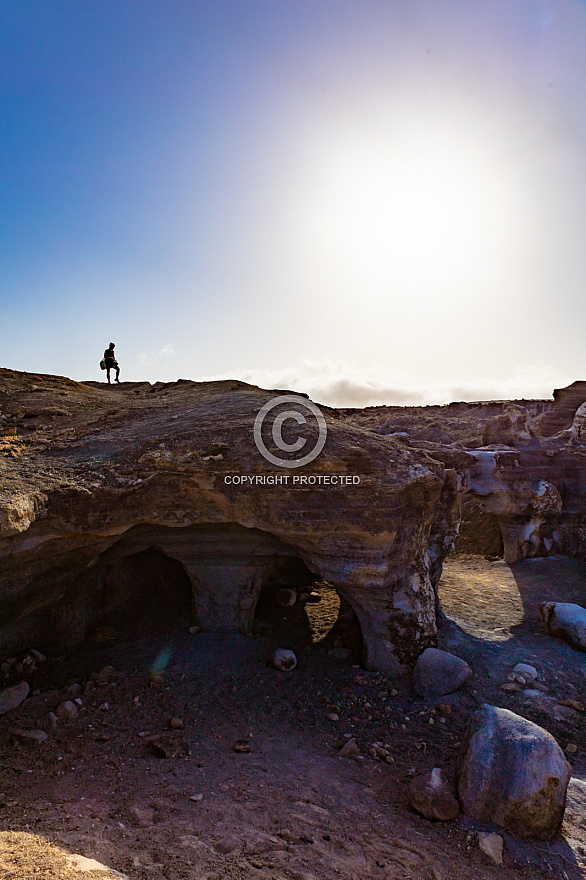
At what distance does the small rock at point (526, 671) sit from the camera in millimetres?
6379

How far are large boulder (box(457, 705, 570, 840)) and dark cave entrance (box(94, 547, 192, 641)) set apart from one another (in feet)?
15.0

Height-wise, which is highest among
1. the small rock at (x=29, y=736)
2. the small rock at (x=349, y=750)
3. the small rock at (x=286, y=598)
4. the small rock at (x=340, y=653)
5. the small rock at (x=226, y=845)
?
the small rock at (x=226, y=845)

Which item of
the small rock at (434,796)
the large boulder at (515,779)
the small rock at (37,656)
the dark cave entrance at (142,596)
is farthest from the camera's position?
the dark cave entrance at (142,596)

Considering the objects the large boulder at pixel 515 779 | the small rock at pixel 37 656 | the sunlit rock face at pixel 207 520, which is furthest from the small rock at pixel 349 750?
the small rock at pixel 37 656

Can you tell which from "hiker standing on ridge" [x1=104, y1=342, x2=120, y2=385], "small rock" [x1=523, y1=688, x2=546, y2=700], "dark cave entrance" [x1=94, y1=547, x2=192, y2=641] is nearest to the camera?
"small rock" [x1=523, y1=688, x2=546, y2=700]

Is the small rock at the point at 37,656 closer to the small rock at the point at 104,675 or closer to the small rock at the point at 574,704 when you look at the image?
the small rock at the point at 104,675

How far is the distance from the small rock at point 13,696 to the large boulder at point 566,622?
8247 mm

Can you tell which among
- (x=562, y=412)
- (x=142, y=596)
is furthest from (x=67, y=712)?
(x=562, y=412)

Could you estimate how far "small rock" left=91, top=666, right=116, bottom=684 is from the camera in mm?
5844

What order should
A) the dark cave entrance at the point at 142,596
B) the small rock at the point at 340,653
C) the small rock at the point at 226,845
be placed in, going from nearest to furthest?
the small rock at the point at 226,845 → the small rock at the point at 340,653 → the dark cave entrance at the point at 142,596

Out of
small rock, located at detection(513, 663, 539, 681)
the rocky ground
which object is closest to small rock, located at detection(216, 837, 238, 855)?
the rocky ground

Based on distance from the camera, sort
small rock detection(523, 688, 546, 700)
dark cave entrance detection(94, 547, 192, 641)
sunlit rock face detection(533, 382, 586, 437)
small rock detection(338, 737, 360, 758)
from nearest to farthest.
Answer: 1. small rock detection(338, 737, 360, 758)
2. small rock detection(523, 688, 546, 700)
3. dark cave entrance detection(94, 547, 192, 641)
4. sunlit rock face detection(533, 382, 586, 437)

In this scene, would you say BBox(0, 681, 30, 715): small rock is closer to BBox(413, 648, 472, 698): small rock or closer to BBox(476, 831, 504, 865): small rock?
BBox(413, 648, 472, 698): small rock

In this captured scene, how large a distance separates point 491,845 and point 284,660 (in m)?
3.32
